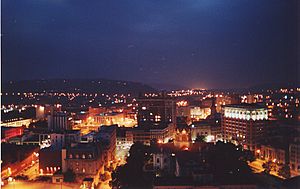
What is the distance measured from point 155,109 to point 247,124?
11.1ft

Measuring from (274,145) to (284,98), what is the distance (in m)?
4.25

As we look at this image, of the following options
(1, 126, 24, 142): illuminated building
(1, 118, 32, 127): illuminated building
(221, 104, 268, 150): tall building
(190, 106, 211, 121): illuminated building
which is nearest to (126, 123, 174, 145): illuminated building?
(221, 104, 268, 150): tall building

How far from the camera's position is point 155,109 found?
9.31 meters

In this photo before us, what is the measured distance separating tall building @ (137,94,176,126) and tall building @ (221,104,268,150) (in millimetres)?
2439

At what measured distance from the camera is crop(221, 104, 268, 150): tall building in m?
6.34

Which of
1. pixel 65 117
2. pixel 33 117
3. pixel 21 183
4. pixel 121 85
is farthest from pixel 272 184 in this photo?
pixel 121 85

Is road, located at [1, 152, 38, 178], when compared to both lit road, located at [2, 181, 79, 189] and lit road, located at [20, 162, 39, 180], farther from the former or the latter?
lit road, located at [2, 181, 79, 189]

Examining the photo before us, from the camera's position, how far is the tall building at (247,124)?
20.8 feet

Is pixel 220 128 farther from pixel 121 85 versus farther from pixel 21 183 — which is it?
pixel 121 85

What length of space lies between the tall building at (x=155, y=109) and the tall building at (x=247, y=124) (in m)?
2.44

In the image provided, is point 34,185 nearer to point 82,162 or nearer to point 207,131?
point 82,162

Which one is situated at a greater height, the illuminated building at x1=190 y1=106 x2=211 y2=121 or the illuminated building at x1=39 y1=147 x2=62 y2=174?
the illuminated building at x1=190 y1=106 x2=211 y2=121

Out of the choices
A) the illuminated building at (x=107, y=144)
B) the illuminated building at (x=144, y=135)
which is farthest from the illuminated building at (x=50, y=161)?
the illuminated building at (x=144, y=135)

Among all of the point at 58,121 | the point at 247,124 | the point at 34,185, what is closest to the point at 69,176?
the point at 34,185
